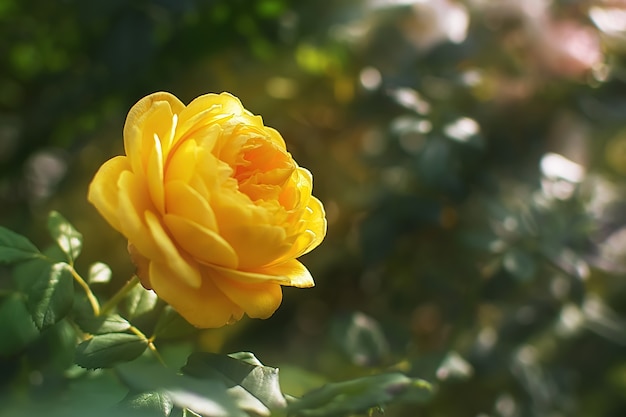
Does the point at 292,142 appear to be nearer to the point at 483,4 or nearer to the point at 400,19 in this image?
the point at 400,19

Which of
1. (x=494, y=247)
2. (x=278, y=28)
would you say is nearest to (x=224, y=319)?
(x=494, y=247)

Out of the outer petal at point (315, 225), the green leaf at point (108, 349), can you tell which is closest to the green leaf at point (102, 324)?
the green leaf at point (108, 349)

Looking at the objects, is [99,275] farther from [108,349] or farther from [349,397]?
[349,397]

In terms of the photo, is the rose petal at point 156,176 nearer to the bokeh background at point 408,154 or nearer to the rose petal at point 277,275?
the rose petal at point 277,275

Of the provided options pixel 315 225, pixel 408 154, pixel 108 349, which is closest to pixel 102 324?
pixel 108 349

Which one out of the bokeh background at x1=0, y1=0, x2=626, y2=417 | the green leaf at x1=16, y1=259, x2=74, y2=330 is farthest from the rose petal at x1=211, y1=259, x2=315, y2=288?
the bokeh background at x1=0, y1=0, x2=626, y2=417

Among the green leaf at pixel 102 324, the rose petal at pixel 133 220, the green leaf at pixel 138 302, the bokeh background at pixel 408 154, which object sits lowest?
the bokeh background at pixel 408 154
